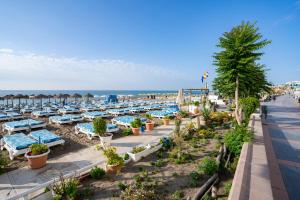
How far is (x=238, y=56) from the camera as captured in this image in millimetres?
10742

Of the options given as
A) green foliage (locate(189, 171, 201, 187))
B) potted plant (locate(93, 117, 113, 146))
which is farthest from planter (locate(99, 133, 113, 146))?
green foliage (locate(189, 171, 201, 187))

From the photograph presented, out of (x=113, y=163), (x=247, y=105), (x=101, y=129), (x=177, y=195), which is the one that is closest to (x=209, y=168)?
(x=177, y=195)

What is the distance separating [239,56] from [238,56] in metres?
0.06

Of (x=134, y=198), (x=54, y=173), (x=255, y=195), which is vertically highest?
(x=255, y=195)

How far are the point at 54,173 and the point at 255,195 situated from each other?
20.7 ft

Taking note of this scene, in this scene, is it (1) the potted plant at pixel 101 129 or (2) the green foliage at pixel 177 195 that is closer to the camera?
(2) the green foliage at pixel 177 195

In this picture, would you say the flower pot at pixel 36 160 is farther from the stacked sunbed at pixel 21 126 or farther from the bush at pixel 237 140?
the bush at pixel 237 140

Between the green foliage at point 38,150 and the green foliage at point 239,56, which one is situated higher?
the green foliage at point 239,56

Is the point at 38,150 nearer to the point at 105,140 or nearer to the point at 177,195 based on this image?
the point at 105,140

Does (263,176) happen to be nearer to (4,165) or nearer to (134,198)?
(134,198)

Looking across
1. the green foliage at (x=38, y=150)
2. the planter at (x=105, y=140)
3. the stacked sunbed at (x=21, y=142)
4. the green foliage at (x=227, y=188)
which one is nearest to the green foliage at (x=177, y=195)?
the green foliage at (x=227, y=188)

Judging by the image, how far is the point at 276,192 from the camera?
4.39 meters

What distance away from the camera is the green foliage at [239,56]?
1034cm

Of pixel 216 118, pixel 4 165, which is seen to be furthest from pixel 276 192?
pixel 216 118
